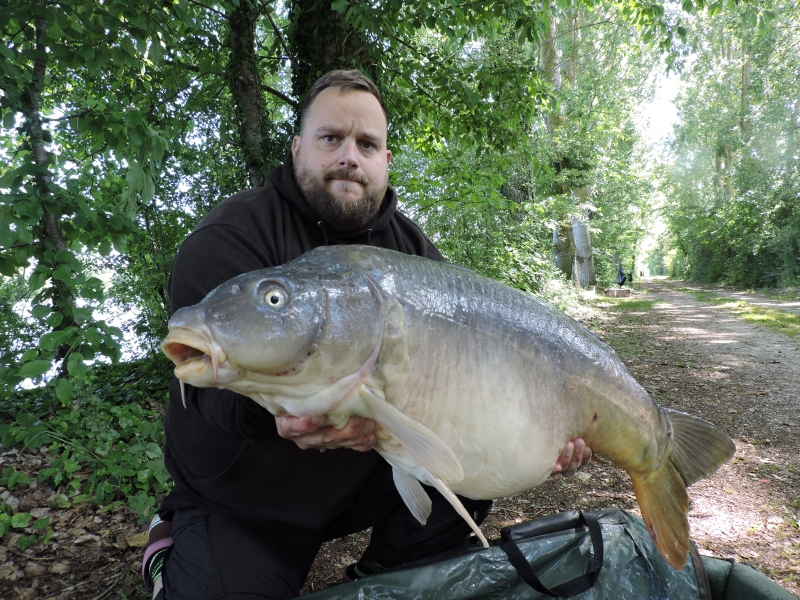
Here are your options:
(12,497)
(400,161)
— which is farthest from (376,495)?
(400,161)

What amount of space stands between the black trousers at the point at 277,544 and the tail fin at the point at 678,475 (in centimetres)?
67

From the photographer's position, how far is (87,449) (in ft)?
9.58

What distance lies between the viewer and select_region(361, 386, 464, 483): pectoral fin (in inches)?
45.5

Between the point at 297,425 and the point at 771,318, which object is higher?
the point at 297,425

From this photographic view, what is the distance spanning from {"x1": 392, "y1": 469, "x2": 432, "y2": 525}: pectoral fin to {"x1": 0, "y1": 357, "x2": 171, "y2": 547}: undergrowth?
1.70 metres

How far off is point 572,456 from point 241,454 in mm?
1104

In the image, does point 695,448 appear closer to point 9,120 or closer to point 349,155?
point 349,155

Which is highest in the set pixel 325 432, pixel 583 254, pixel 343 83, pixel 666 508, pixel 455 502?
pixel 343 83

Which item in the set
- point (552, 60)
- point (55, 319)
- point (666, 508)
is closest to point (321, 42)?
point (55, 319)

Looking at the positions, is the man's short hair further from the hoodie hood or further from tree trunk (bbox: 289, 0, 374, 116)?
tree trunk (bbox: 289, 0, 374, 116)

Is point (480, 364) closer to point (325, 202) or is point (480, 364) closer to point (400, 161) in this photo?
point (325, 202)

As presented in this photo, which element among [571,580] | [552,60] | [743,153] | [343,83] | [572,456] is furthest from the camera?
[743,153]

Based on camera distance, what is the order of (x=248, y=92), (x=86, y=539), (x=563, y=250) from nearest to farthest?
(x=86, y=539) → (x=248, y=92) → (x=563, y=250)

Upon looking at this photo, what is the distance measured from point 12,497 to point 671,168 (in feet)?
89.6
